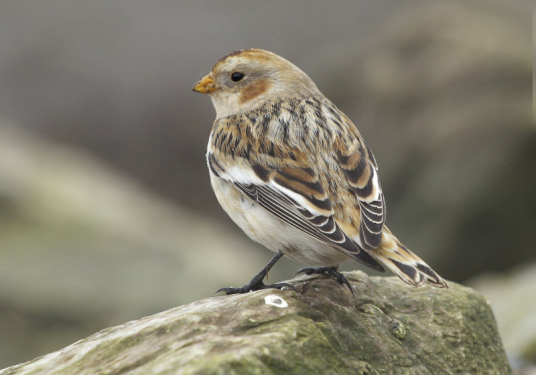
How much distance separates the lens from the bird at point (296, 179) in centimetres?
340

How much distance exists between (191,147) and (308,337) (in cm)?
948

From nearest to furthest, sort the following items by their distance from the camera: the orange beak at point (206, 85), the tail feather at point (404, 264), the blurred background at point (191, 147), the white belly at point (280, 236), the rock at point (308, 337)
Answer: the rock at point (308, 337) → the tail feather at point (404, 264) → the white belly at point (280, 236) → the orange beak at point (206, 85) → the blurred background at point (191, 147)

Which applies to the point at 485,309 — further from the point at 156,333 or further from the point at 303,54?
the point at 303,54

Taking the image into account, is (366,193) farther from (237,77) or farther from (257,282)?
(237,77)

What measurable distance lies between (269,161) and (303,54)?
10.7 meters

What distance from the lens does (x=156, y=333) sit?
3.02 meters

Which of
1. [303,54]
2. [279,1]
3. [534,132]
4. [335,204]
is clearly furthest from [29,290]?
[279,1]

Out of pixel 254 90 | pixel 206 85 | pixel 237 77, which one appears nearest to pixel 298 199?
pixel 254 90

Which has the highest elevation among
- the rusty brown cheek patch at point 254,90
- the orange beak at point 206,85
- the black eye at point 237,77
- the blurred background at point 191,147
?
the black eye at point 237,77

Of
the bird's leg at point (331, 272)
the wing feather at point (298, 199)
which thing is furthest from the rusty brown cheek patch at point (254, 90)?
the bird's leg at point (331, 272)

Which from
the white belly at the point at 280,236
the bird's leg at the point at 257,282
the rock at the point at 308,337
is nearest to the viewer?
the rock at the point at 308,337

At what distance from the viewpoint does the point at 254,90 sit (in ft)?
15.3

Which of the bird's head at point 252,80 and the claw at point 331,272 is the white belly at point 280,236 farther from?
the bird's head at point 252,80

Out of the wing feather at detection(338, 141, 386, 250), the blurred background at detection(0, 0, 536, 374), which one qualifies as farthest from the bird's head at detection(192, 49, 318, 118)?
the wing feather at detection(338, 141, 386, 250)
